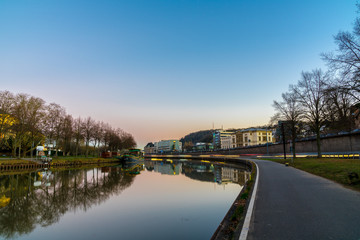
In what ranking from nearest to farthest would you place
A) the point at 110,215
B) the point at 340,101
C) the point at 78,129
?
1. the point at 110,215
2. the point at 340,101
3. the point at 78,129

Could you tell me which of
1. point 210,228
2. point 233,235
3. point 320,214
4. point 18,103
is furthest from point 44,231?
point 18,103

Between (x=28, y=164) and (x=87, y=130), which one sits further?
(x=87, y=130)

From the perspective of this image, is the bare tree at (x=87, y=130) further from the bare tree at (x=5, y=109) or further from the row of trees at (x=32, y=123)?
the bare tree at (x=5, y=109)

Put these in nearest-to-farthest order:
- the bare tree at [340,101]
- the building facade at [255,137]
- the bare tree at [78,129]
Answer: the bare tree at [340,101] → the bare tree at [78,129] → the building facade at [255,137]

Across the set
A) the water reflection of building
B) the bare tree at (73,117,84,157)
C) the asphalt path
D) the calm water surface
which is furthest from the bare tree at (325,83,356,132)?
the bare tree at (73,117,84,157)

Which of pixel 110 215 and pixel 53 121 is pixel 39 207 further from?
pixel 53 121

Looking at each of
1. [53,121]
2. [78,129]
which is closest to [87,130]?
[78,129]

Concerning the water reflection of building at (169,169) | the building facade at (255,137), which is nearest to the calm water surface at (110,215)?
the water reflection of building at (169,169)

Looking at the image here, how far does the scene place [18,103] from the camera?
43125 mm

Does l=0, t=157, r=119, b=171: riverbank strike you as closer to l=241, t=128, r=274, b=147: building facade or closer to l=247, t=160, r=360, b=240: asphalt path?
l=247, t=160, r=360, b=240: asphalt path

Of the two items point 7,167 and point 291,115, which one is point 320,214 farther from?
point 7,167

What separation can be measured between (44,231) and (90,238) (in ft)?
8.26

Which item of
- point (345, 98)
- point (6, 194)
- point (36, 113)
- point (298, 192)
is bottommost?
point (6, 194)

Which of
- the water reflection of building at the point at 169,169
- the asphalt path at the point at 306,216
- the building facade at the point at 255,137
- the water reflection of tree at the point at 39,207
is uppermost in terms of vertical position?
the building facade at the point at 255,137
